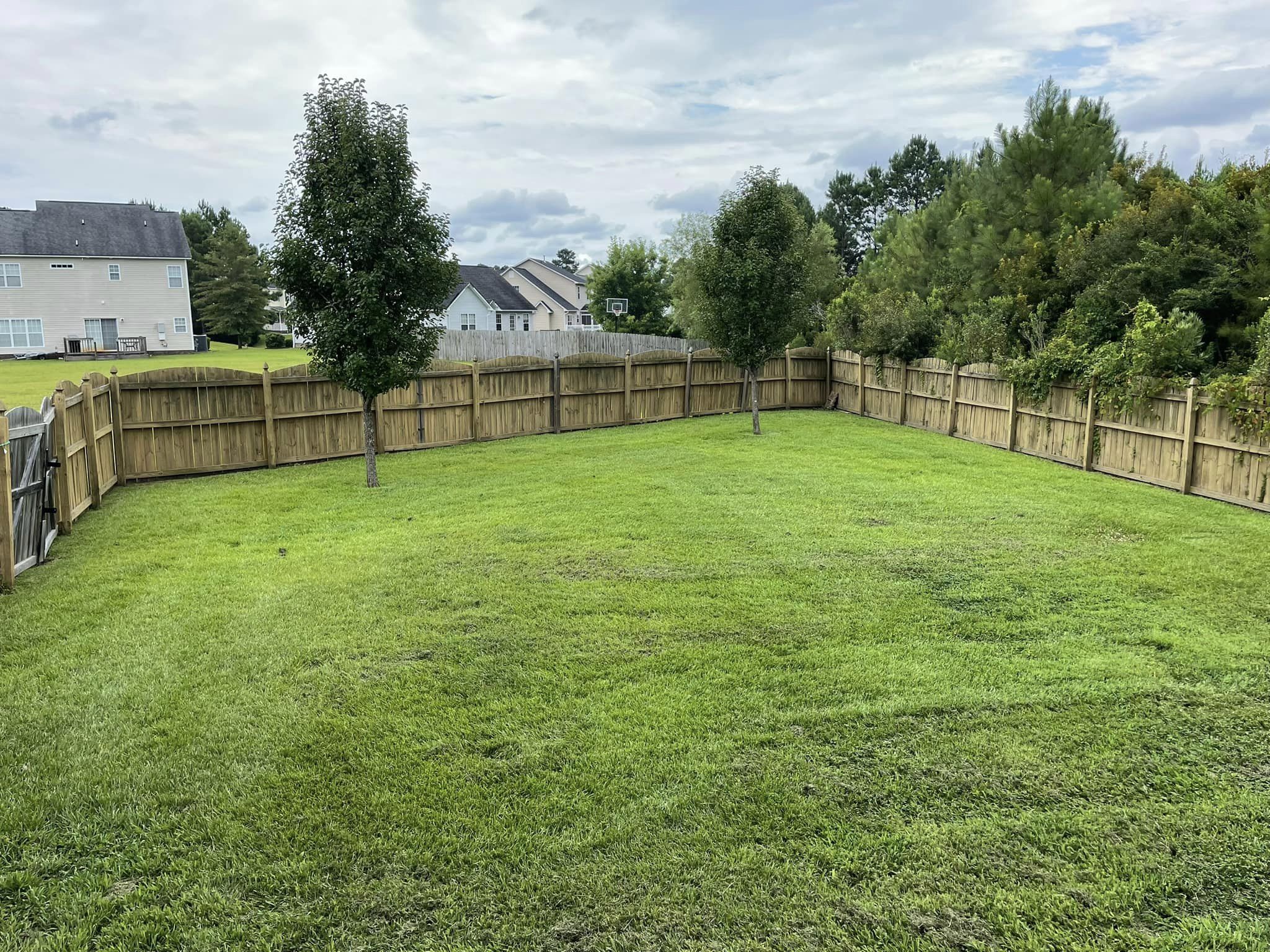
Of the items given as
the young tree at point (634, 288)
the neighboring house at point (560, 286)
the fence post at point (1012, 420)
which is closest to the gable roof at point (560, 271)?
the neighboring house at point (560, 286)

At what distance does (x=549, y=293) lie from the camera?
59.7 metres

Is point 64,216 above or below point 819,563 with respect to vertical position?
above

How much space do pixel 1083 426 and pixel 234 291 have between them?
49.2m

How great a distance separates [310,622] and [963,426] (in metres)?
15.4

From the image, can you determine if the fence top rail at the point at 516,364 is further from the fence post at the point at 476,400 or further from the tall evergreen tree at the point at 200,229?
the tall evergreen tree at the point at 200,229

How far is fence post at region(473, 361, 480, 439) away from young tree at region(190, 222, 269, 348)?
1516 inches

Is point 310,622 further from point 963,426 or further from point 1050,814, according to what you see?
point 963,426

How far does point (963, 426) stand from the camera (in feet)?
60.9

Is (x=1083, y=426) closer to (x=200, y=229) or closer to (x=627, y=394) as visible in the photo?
(x=627, y=394)

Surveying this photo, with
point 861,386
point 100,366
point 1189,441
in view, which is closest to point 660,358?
point 861,386

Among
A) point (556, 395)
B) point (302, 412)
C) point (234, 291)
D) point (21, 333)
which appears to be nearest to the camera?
point (302, 412)

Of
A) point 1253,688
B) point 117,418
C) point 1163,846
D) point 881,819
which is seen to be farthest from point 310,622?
point 117,418

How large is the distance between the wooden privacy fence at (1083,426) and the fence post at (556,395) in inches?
325

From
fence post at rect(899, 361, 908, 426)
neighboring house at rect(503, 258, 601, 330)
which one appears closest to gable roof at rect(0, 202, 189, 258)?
neighboring house at rect(503, 258, 601, 330)
